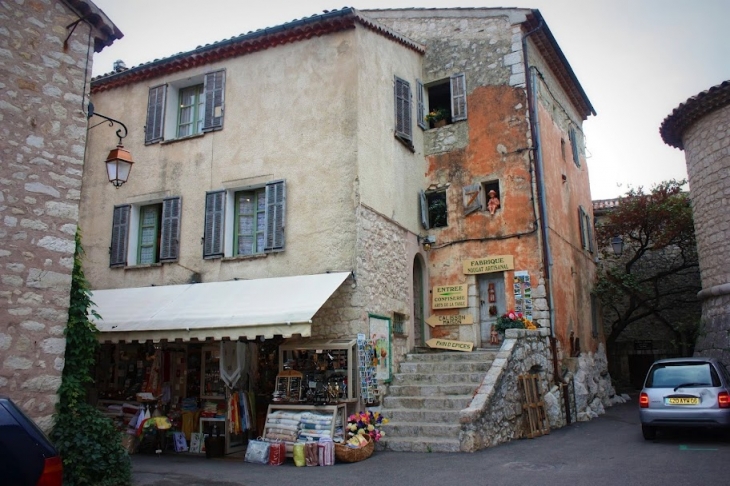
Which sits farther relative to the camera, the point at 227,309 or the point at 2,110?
the point at 227,309

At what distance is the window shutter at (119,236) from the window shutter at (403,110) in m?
6.41

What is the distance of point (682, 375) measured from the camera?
978cm

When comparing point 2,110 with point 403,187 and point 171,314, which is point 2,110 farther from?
point 403,187

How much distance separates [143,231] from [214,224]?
2.32m

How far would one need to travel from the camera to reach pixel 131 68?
13828 mm

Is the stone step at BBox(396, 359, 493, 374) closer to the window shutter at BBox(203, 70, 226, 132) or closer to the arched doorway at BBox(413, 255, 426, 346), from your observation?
the arched doorway at BBox(413, 255, 426, 346)

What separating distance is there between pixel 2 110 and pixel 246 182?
18.1ft

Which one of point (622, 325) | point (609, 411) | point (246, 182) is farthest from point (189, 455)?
point (622, 325)

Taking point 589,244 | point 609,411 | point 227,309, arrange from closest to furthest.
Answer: point 227,309
point 609,411
point 589,244

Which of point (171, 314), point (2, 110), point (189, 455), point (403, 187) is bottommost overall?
point (189, 455)

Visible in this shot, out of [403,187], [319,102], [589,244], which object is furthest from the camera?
[589,244]

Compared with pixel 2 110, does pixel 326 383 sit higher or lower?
lower

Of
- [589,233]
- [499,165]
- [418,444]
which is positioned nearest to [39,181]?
[418,444]

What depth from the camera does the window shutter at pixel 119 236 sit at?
13305 mm
